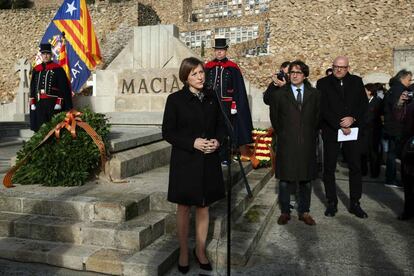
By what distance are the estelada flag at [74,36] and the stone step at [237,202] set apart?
7.17m

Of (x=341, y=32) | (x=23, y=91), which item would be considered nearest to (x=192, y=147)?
(x=23, y=91)

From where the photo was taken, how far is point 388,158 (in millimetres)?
6820

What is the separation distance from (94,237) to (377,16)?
68.0 feet

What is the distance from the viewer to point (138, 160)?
515 centimetres

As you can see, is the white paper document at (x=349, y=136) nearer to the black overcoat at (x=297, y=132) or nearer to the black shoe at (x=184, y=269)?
the black overcoat at (x=297, y=132)

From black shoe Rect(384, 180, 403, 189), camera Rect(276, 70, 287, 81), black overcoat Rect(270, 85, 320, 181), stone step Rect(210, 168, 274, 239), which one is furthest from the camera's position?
black shoe Rect(384, 180, 403, 189)

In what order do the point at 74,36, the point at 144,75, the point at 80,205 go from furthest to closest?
the point at 74,36 < the point at 144,75 < the point at 80,205

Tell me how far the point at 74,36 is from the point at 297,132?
8953mm

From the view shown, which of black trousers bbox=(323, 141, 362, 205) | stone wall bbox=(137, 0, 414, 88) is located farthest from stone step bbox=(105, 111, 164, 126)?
stone wall bbox=(137, 0, 414, 88)

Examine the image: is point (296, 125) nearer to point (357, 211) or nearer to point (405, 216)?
point (357, 211)

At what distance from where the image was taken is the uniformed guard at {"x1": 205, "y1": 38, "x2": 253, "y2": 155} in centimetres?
575

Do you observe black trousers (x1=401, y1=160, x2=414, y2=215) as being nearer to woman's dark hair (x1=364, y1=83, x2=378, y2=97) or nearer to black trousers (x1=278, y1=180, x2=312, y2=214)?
black trousers (x1=278, y1=180, x2=312, y2=214)

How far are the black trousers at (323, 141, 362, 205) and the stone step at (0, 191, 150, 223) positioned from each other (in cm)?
225

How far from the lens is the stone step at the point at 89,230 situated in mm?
3437
